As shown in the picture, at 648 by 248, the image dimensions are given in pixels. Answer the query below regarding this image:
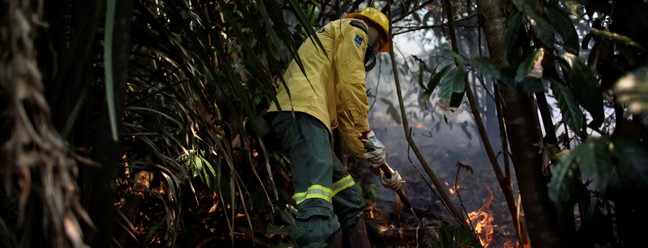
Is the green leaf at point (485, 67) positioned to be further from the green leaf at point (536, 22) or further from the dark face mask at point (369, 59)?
the dark face mask at point (369, 59)

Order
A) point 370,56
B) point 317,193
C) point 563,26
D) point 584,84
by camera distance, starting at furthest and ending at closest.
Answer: point 370,56
point 317,193
point 563,26
point 584,84

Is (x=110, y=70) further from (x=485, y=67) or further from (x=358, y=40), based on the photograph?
(x=358, y=40)

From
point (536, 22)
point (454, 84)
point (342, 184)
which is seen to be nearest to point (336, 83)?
point (342, 184)

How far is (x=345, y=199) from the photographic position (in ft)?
7.86

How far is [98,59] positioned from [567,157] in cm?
→ 132

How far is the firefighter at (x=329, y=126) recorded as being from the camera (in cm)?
203

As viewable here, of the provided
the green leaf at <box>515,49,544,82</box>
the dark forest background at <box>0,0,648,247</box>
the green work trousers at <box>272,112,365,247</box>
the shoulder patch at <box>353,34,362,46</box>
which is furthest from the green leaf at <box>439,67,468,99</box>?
the shoulder patch at <box>353,34,362,46</box>

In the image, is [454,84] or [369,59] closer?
[454,84]

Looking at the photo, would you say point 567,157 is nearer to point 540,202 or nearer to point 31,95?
point 540,202

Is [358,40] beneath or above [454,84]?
above

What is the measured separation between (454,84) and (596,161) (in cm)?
44

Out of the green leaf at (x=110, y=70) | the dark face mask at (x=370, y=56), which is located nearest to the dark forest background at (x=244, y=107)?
the green leaf at (x=110, y=70)

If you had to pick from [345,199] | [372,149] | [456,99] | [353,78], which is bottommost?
[345,199]

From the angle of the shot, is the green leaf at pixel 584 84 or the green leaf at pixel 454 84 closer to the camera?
the green leaf at pixel 584 84
